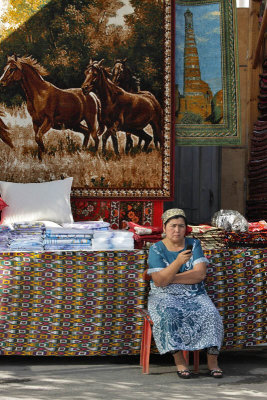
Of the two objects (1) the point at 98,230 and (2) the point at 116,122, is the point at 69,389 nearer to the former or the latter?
(1) the point at 98,230

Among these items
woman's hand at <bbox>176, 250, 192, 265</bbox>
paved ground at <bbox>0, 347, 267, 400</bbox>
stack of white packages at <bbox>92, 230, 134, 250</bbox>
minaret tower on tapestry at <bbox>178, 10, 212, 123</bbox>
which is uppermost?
minaret tower on tapestry at <bbox>178, 10, 212, 123</bbox>

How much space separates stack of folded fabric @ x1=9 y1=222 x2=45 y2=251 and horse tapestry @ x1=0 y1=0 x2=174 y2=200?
3.77ft

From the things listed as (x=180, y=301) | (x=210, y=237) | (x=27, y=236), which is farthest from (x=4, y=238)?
(x=210, y=237)

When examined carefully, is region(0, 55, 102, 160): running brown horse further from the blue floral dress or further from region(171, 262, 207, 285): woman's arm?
region(171, 262, 207, 285): woman's arm

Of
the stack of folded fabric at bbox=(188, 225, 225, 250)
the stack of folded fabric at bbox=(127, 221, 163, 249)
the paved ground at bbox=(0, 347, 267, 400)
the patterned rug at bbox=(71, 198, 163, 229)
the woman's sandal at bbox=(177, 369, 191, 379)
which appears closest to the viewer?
the paved ground at bbox=(0, 347, 267, 400)

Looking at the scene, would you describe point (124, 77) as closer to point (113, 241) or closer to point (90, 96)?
point (90, 96)

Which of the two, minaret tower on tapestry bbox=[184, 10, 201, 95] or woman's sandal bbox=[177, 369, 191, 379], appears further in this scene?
minaret tower on tapestry bbox=[184, 10, 201, 95]

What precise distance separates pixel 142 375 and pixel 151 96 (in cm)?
287

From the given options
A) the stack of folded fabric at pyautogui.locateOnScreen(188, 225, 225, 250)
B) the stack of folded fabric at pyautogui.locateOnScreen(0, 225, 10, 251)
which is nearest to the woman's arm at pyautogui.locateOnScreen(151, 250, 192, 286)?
the stack of folded fabric at pyautogui.locateOnScreen(188, 225, 225, 250)

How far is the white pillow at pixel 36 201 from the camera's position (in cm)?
571

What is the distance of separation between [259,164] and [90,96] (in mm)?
2556

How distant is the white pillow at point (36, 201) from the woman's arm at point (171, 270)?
1.59m

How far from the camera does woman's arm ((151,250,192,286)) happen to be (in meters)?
4.42

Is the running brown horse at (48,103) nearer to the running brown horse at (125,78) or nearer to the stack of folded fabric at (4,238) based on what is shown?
the running brown horse at (125,78)
